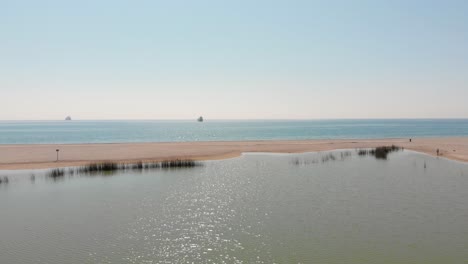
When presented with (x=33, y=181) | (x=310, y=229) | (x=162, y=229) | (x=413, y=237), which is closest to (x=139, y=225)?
(x=162, y=229)

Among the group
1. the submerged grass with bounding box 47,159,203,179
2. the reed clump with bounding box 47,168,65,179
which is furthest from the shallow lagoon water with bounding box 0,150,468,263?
the submerged grass with bounding box 47,159,203,179

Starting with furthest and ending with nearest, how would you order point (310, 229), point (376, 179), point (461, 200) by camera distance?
1. point (376, 179)
2. point (461, 200)
3. point (310, 229)

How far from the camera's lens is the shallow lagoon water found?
60.0 ft

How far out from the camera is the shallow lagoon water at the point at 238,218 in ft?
60.0

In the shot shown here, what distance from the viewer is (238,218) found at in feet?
79.5

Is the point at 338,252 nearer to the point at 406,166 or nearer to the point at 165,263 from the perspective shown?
the point at 165,263

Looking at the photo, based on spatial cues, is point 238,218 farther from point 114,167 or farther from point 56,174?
point 56,174

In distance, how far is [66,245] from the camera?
64.5ft

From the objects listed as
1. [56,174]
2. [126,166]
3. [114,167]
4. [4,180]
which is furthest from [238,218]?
[4,180]

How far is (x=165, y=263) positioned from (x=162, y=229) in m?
5.27

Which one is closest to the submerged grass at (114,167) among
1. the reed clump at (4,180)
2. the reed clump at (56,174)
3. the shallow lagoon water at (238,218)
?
the reed clump at (56,174)

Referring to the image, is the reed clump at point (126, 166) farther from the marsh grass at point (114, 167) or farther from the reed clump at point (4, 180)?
the reed clump at point (4, 180)

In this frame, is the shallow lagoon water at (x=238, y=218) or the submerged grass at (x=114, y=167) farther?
the submerged grass at (x=114, y=167)

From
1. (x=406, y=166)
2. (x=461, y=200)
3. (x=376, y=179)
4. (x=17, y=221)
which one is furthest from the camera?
(x=406, y=166)
